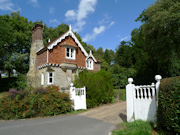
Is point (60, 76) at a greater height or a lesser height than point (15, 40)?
lesser

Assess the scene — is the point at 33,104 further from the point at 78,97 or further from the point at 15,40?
the point at 15,40

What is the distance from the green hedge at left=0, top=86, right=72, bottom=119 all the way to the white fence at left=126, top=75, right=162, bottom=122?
4.92 m

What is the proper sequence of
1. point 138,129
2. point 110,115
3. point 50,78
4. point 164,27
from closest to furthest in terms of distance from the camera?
point 138,129, point 110,115, point 164,27, point 50,78

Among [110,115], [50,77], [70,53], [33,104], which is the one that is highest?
[70,53]

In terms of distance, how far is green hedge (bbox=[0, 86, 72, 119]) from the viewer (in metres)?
8.35

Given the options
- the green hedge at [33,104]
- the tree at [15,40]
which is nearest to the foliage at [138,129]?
the green hedge at [33,104]

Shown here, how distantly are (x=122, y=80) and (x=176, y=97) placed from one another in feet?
73.6

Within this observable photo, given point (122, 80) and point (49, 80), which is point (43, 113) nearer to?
point (49, 80)

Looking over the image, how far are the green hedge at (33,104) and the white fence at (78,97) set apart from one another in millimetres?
715

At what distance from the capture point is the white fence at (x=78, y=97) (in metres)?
10.5

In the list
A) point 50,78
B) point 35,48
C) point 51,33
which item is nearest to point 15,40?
point 51,33

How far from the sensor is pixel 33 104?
8648 mm

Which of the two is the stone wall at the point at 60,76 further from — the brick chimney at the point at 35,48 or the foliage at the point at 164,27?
the foliage at the point at 164,27

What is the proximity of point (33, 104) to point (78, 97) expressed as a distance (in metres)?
3.42
